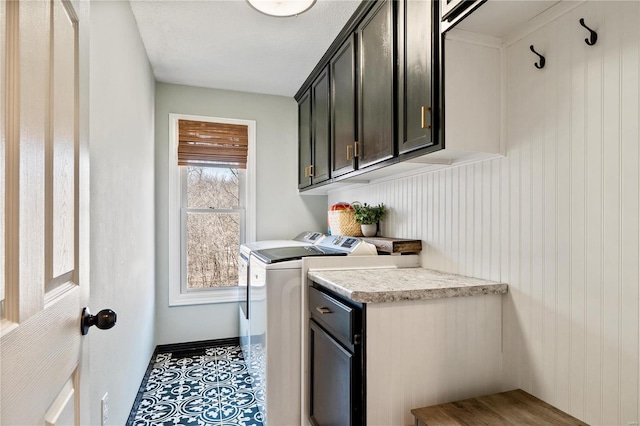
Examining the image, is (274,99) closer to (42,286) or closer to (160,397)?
(160,397)

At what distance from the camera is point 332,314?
1.62 m

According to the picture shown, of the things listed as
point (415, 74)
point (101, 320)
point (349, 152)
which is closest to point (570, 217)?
point (415, 74)

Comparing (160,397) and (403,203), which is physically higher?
(403,203)

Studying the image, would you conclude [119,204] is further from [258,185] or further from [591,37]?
[591,37]

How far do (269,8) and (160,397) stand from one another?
2.51 meters

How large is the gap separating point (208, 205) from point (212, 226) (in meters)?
0.20

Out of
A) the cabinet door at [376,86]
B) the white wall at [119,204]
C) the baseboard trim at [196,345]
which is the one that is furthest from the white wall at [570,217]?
the baseboard trim at [196,345]

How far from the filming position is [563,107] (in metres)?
1.29

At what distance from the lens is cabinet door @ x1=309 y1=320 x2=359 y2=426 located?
146 cm

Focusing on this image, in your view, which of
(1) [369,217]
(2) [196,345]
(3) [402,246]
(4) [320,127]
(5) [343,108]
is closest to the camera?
(3) [402,246]

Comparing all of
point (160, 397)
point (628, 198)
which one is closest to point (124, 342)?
point (160, 397)

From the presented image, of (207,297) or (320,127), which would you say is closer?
(320,127)

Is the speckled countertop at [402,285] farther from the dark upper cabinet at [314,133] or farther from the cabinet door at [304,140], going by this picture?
the cabinet door at [304,140]

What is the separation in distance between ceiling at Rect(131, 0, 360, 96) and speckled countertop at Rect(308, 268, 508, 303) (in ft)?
5.04
